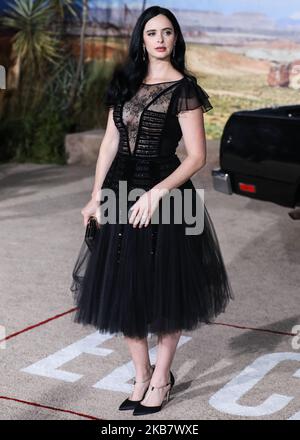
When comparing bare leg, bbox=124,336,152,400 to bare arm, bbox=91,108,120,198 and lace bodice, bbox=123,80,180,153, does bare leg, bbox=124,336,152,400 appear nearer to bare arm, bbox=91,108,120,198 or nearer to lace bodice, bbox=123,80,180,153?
bare arm, bbox=91,108,120,198

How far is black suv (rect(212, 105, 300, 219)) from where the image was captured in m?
5.93

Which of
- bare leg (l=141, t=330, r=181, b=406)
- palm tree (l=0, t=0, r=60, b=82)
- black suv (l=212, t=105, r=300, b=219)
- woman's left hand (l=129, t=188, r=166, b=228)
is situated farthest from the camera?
palm tree (l=0, t=0, r=60, b=82)

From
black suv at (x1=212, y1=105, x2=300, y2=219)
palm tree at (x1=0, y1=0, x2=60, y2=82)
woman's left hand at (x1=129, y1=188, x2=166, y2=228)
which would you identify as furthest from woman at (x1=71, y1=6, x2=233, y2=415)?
palm tree at (x1=0, y1=0, x2=60, y2=82)

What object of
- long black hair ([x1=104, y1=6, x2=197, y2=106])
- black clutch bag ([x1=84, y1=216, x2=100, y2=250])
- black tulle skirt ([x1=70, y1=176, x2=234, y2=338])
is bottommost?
black tulle skirt ([x1=70, y1=176, x2=234, y2=338])

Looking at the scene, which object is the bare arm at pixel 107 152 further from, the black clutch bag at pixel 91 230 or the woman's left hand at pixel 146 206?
the woman's left hand at pixel 146 206

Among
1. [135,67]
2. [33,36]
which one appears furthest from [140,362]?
[33,36]

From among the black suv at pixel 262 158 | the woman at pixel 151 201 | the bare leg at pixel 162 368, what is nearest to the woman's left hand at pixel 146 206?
the woman at pixel 151 201

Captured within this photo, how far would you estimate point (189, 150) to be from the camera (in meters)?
3.30

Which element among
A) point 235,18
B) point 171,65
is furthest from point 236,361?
point 235,18

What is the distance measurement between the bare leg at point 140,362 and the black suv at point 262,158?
274 cm

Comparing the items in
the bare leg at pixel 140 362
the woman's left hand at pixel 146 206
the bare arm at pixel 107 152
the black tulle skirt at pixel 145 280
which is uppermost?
the bare arm at pixel 107 152

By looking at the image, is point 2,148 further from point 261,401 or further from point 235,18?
point 261,401

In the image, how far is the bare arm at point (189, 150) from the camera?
3.27 meters

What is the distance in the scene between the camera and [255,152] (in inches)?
243
